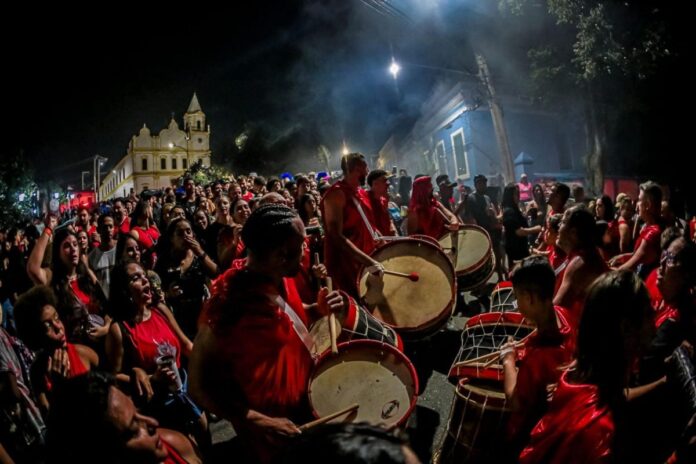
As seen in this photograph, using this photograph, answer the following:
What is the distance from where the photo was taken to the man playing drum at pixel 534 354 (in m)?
2.24

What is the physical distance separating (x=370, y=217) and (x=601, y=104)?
1708 centimetres

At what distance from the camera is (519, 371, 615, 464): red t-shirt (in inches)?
69.7

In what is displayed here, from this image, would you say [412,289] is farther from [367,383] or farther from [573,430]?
[573,430]

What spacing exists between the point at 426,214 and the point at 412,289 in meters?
2.58

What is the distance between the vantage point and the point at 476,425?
Result: 102 inches

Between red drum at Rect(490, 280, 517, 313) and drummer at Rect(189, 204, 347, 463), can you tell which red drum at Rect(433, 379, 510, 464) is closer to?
drummer at Rect(189, 204, 347, 463)

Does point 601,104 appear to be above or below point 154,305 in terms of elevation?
above

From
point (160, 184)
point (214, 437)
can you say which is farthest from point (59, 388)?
point (160, 184)

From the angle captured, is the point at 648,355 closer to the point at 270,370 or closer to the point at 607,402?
the point at 607,402

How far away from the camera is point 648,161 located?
2220 cm

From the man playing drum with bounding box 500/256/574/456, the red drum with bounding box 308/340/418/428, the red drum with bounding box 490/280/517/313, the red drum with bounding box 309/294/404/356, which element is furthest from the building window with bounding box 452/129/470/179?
the red drum with bounding box 308/340/418/428

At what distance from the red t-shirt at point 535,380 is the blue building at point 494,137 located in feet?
65.7

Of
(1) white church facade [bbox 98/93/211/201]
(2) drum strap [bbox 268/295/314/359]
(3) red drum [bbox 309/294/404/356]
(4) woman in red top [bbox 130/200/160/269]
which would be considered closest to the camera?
(2) drum strap [bbox 268/295/314/359]

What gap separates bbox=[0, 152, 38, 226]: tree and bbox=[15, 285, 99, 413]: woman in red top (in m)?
46.5
